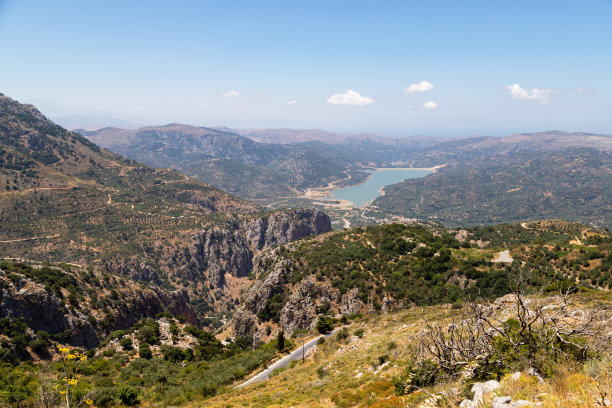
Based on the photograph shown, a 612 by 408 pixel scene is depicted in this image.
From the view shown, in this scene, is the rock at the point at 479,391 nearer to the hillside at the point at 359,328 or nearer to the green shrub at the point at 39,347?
the hillside at the point at 359,328

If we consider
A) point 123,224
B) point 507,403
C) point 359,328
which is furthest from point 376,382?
point 123,224

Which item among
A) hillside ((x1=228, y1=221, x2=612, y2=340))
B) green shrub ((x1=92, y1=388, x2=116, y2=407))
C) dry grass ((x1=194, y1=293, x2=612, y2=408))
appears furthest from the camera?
hillside ((x1=228, y1=221, x2=612, y2=340))

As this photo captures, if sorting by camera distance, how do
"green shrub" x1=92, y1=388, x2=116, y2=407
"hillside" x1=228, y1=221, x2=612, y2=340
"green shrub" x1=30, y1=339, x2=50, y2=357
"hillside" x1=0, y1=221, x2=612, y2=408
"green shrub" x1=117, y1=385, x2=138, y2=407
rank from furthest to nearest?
"hillside" x1=228, y1=221, x2=612, y2=340, "green shrub" x1=30, y1=339, x2=50, y2=357, "green shrub" x1=117, y1=385, x2=138, y2=407, "green shrub" x1=92, y1=388, x2=116, y2=407, "hillside" x1=0, y1=221, x2=612, y2=408

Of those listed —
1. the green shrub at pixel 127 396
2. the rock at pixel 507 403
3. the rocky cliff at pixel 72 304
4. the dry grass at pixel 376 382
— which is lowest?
the rocky cliff at pixel 72 304

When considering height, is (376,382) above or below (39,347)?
above

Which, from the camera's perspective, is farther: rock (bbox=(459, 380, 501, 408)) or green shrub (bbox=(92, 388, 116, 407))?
green shrub (bbox=(92, 388, 116, 407))

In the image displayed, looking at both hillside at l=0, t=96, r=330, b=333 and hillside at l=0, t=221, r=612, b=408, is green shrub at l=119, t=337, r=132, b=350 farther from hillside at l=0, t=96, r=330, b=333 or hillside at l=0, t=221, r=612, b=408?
hillside at l=0, t=96, r=330, b=333

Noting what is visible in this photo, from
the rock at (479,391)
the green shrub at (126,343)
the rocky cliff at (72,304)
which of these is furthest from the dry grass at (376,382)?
the rocky cliff at (72,304)

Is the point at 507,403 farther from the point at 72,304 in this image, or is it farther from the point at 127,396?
the point at 72,304

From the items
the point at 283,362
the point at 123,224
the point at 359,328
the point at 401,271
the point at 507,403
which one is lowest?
the point at 123,224

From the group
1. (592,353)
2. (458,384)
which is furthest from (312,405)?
(592,353)

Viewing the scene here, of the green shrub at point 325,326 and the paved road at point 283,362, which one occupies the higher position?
the paved road at point 283,362

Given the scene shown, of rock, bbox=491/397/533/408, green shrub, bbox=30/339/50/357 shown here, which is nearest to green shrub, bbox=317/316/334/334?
rock, bbox=491/397/533/408

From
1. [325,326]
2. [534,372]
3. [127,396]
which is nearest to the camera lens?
[534,372]
